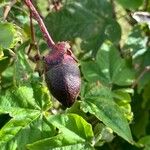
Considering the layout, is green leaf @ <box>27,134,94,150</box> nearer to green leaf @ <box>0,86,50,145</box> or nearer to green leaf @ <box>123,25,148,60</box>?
green leaf @ <box>0,86,50,145</box>

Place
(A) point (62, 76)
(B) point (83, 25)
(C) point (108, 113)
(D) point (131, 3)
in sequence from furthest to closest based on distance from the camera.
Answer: (B) point (83, 25) → (D) point (131, 3) → (C) point (108, 113) → (A) point (62, 76)

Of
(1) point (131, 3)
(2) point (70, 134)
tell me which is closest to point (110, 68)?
(1) point (131, 3)

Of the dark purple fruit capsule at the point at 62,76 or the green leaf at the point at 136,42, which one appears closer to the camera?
the dark purple fruit capsule at the point at 62,76

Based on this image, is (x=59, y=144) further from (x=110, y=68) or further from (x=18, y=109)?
(x=110, y=68)

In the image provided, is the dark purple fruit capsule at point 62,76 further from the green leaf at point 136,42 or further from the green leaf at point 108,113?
the green leaf at point 136,42

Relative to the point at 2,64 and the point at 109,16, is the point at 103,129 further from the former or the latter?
the point at 109,16

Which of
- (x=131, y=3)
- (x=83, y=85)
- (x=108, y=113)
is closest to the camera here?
(x=108, y=113)

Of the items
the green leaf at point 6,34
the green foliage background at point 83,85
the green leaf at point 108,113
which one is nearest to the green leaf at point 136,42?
the green foliage background at point 83,85
